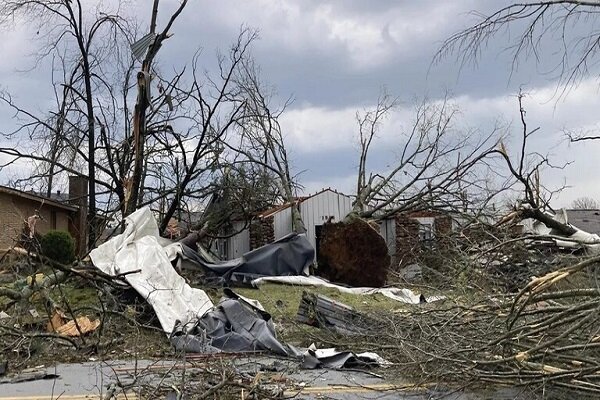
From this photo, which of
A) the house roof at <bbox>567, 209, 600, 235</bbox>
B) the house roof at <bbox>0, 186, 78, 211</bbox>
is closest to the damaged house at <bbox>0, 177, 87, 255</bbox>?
the house roof at <bbox>0, 186, 78, 211</bbox>

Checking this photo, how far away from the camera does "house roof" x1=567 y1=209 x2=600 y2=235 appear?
18.5m

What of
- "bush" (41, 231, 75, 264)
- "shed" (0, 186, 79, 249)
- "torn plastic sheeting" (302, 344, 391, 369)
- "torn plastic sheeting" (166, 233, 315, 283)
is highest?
"shed" (0, 186, 79, 249)

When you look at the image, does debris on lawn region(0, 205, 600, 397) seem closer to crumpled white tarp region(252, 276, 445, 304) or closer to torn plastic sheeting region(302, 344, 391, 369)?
torn plastic sheeting region(302, 344, 391, 369)

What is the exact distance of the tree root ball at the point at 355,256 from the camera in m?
13.0

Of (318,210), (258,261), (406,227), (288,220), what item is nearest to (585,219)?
(406,227)

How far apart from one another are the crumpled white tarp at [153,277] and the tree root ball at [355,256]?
4850 millimetres

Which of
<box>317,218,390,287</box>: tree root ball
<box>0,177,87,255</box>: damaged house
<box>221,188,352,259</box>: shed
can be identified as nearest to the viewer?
<box>317,218,390,287</box>: tree root ball

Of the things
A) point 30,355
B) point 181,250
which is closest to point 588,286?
point 30,355

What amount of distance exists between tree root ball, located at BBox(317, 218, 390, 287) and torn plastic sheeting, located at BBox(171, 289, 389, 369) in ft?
18.7

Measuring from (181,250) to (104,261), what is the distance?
1.90 m

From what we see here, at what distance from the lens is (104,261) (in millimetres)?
8453

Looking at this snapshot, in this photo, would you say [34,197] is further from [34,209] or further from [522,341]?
[522,341]

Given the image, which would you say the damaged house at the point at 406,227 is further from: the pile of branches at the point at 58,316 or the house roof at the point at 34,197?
the house roof at the point at 34,197

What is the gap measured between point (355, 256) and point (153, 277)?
571 cm
